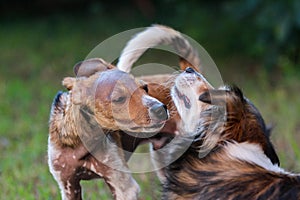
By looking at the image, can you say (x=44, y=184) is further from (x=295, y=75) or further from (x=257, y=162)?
(x=295, y=75)

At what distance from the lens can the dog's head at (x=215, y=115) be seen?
3344 mm

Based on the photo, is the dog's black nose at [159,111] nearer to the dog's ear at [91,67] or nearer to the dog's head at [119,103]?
the dog's head at [119,103]

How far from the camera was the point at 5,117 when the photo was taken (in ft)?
22.2

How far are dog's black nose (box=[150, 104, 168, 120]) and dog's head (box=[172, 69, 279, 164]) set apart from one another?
0.55ft

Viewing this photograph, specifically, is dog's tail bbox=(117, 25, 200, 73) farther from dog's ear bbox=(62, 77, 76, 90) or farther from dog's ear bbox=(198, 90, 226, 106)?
dog's ear bbox=(198, 90, 226, 106)

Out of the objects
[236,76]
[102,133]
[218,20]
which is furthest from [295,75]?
[102,133]

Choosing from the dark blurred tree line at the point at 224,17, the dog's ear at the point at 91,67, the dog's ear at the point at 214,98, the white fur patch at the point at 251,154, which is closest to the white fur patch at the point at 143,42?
the dog's ear at the point at 91,67

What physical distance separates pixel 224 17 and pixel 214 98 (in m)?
6.11

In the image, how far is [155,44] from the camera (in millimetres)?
4492

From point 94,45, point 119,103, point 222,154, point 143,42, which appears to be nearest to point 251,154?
point 222,154

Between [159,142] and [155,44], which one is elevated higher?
[155,44]

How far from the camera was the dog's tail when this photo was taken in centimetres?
438

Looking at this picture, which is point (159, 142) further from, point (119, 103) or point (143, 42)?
point (143, 42)

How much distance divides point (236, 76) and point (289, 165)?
3.55 meters
